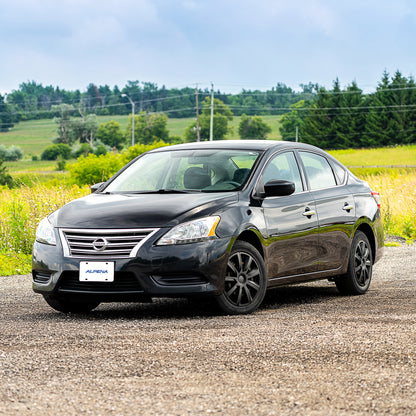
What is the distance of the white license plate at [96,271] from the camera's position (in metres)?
7.36

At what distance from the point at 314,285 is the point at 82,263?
4360mm

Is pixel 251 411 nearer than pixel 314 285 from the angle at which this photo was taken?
Yes

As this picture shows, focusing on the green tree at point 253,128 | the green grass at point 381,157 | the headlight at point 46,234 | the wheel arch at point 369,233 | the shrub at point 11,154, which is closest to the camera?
the headlight at point 46,234

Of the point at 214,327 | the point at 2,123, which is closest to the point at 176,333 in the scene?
the point at 214,327

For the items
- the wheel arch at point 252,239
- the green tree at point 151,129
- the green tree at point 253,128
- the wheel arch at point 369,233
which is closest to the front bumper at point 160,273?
the wheel arch at point 252,239

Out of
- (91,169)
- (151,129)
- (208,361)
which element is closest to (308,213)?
(208,361)

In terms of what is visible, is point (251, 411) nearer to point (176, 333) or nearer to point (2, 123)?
point (176, 333)

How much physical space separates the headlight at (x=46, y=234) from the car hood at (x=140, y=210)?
0.07m

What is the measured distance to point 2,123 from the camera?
184875 mm

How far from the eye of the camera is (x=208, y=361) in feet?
18.1

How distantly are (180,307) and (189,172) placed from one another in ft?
4.52

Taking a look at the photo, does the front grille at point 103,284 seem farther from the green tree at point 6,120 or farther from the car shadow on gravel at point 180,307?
the green tree at point 6,120

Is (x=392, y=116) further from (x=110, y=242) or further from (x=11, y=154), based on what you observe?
(x=110, y=242)

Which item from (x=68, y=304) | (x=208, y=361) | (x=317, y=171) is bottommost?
(x=68, y=304)
